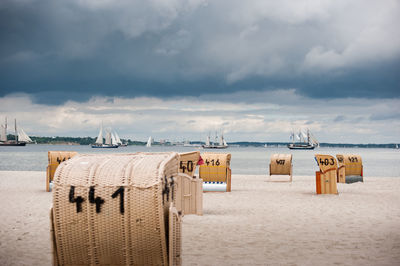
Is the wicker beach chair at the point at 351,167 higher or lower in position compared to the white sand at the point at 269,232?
higher

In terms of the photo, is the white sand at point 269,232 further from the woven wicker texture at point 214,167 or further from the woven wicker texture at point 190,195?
the woven wicker texture at point 214,167

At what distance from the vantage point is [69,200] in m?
5.36

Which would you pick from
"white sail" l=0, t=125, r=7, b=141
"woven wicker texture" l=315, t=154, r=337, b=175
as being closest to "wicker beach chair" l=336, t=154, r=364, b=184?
"woven wicker texture" l=315, t=154, r=337, b=175

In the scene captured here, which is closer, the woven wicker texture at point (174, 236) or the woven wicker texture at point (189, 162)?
the woven wicker texture at point (174, 236)

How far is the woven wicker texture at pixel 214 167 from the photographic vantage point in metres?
22.2

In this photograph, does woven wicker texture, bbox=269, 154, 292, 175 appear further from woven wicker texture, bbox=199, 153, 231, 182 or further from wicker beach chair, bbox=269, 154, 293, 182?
woven wicker texture, bbox=199, 153, 231, 182

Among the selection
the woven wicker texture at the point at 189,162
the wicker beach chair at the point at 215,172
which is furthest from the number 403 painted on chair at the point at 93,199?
the wicker beach chair at the point at 215,172

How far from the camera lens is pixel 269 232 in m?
11.7

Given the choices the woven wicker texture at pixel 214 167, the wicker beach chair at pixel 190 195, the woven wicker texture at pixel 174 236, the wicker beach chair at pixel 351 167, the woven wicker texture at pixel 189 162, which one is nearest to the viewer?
the woven wicker texture at pixel 174 236

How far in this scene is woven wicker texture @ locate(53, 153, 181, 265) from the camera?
5234 mm

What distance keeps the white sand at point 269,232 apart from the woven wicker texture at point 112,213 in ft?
10.5

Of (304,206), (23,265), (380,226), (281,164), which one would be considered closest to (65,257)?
(23,265)

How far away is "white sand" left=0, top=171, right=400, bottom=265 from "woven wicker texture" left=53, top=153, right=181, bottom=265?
320 cm

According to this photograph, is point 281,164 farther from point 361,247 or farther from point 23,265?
point 23,265
